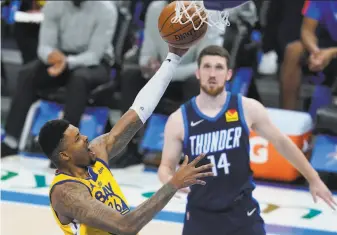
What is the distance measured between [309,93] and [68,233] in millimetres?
4563

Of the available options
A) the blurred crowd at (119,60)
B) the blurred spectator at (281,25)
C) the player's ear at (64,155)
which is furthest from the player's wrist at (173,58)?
the blurred spectator at (281,25)

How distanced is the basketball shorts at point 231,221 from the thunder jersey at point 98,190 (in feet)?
2.58

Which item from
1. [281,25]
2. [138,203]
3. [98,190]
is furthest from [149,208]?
[281,25]

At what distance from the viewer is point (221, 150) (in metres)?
4.68

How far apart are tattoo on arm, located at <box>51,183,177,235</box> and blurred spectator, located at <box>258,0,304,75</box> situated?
15.5 ft

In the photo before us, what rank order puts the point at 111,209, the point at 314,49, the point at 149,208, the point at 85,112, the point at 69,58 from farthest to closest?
the point at 85,112 < the point at 69,58 < the point at 314,49 < the point at 111,209 < the point at 149,208

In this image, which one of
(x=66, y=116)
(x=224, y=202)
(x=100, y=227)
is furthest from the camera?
(x=66, y=116)

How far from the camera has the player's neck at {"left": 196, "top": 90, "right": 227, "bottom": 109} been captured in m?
4.80

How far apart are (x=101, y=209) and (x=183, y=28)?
1.21 m

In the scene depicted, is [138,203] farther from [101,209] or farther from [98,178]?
[101,209]

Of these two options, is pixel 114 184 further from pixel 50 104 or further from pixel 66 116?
pixel 50 104

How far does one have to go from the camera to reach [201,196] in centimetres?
462

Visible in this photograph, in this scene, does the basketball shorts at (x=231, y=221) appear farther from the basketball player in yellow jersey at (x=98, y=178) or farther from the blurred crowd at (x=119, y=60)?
the blurred crowd at (x=119, y=60)

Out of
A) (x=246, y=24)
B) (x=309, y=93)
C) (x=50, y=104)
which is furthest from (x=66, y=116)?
(x=309, y=93)
